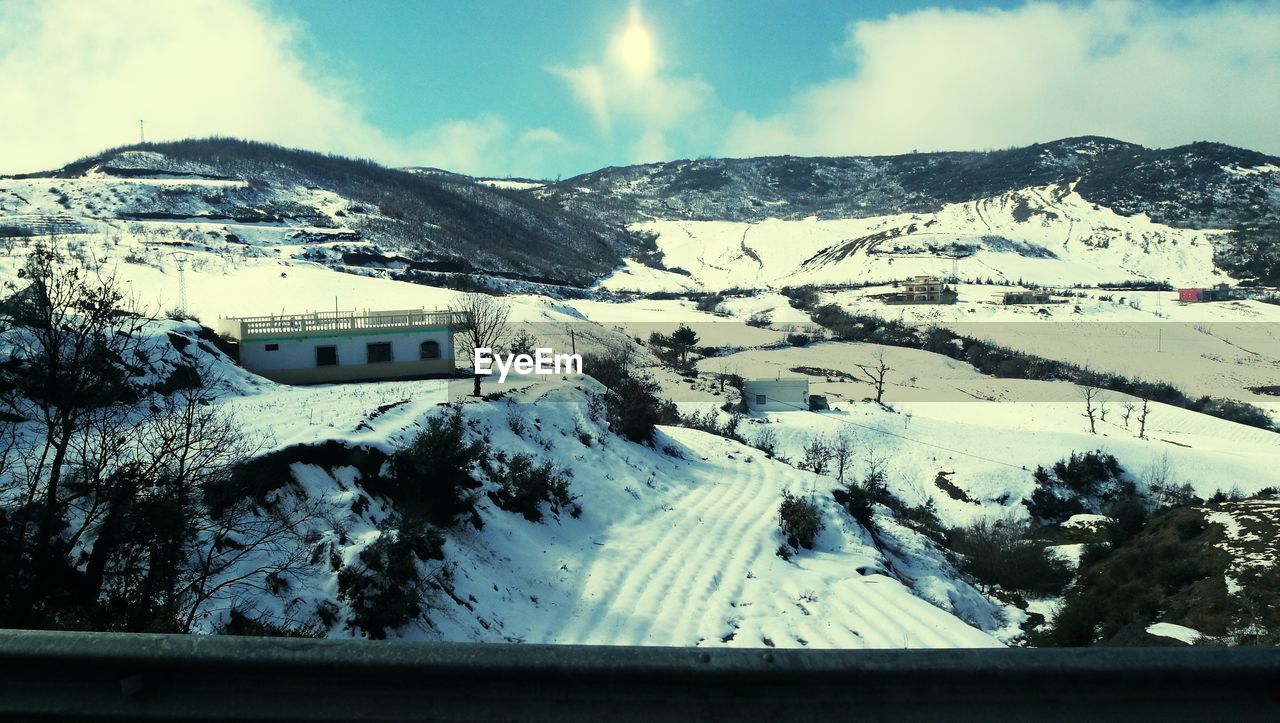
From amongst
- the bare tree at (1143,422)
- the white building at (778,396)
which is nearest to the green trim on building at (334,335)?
the white building at (778,396)

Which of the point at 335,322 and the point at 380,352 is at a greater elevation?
the point at 335,322

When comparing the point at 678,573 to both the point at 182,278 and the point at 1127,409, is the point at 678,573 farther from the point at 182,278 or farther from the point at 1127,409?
the point at 1127,409

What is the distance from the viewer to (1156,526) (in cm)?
2709

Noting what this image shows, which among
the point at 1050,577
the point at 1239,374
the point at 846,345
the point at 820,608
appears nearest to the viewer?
the point at 820,608

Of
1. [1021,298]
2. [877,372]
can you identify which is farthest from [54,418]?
[1021,298]

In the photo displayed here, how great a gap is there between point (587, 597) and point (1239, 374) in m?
72.6

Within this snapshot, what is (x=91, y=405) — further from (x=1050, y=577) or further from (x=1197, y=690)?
(x=1050, y=577)

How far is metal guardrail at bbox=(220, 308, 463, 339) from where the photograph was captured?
25.6m

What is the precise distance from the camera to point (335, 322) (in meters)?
27.0

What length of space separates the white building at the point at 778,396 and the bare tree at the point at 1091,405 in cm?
1731

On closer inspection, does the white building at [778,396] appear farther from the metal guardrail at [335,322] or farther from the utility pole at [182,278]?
the utility pole at [182,278]

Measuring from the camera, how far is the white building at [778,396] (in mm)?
46281

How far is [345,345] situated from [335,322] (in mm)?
992

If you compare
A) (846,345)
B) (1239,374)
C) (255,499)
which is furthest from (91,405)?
(1239,374)
